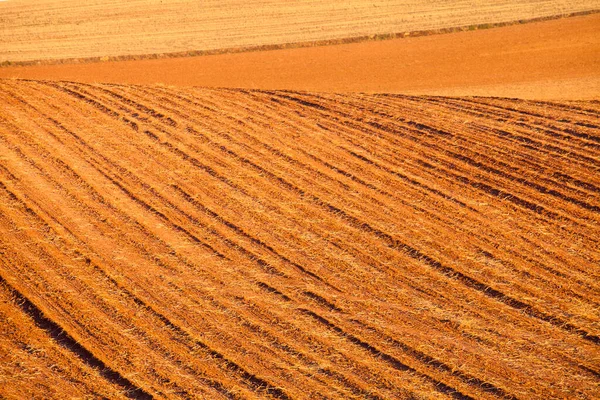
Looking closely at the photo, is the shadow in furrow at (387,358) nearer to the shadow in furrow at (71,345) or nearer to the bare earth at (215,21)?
the shadow in furrow at (71,345)

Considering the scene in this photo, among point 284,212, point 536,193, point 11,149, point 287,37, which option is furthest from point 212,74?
point 536,193

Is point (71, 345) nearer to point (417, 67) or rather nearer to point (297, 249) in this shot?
point (297, 249)

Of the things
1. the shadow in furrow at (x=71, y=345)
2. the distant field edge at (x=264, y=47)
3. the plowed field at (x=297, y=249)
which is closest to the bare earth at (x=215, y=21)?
the distant field edge at (x=264, y=47)

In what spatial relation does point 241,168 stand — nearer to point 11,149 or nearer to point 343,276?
point 343,276

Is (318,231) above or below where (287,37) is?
below

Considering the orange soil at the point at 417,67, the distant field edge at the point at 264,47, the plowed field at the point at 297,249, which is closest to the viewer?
the plowed field at the point at 297,249

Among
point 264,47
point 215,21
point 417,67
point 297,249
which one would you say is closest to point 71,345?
point 297,249

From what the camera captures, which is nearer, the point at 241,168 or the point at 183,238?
the point at 183,238

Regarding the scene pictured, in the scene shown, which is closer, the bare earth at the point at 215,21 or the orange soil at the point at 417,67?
the orange soil at the point at 417,67
